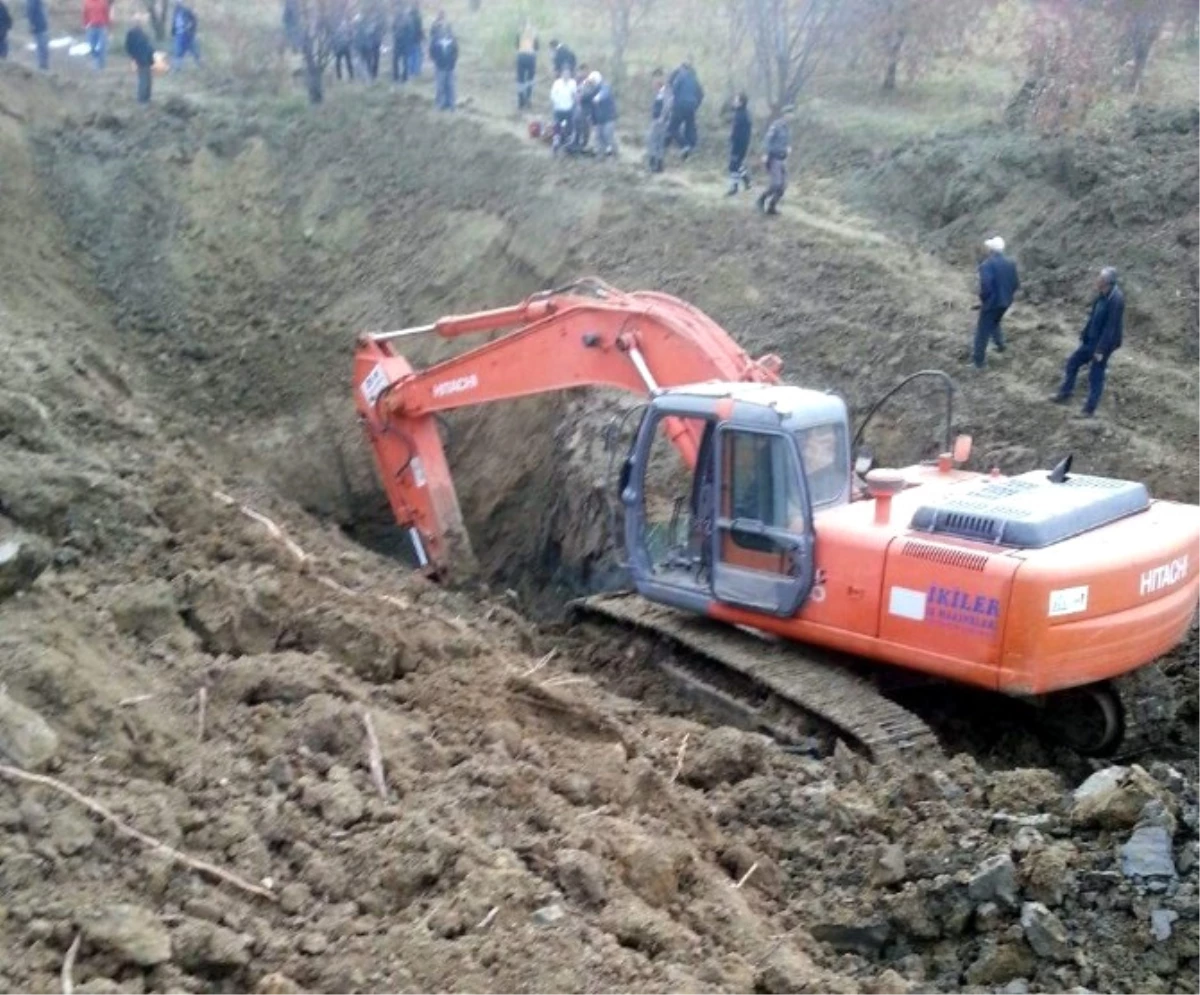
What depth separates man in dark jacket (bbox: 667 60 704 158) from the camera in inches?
725

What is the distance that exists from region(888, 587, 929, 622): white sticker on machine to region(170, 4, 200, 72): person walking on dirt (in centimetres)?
1752

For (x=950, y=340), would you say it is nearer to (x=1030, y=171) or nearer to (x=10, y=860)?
(x=1030, y=171)

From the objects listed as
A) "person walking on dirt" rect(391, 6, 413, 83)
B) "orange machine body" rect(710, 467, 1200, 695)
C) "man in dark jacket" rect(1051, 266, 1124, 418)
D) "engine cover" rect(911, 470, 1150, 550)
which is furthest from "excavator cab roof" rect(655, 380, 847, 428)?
"person walking on dirt" rect(391, 6, 413, 83)

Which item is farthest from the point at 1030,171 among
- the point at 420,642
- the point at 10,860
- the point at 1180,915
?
the point at 10,860

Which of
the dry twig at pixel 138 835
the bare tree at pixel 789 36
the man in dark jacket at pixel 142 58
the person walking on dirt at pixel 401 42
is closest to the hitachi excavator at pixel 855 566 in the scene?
the dry twig at pixel 138 835

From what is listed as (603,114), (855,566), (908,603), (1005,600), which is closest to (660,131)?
(603,114)

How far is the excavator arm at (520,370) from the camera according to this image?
32.6ft

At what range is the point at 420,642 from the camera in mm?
7855

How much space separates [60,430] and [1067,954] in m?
7.02

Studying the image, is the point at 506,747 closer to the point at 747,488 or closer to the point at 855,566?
the point at 855,566

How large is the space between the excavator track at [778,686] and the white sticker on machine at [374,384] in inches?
118

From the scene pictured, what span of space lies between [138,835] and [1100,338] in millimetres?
8940

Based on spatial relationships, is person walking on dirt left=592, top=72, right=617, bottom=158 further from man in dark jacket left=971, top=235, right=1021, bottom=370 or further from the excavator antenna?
the excavator antenna

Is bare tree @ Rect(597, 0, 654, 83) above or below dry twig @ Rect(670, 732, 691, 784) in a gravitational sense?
above
